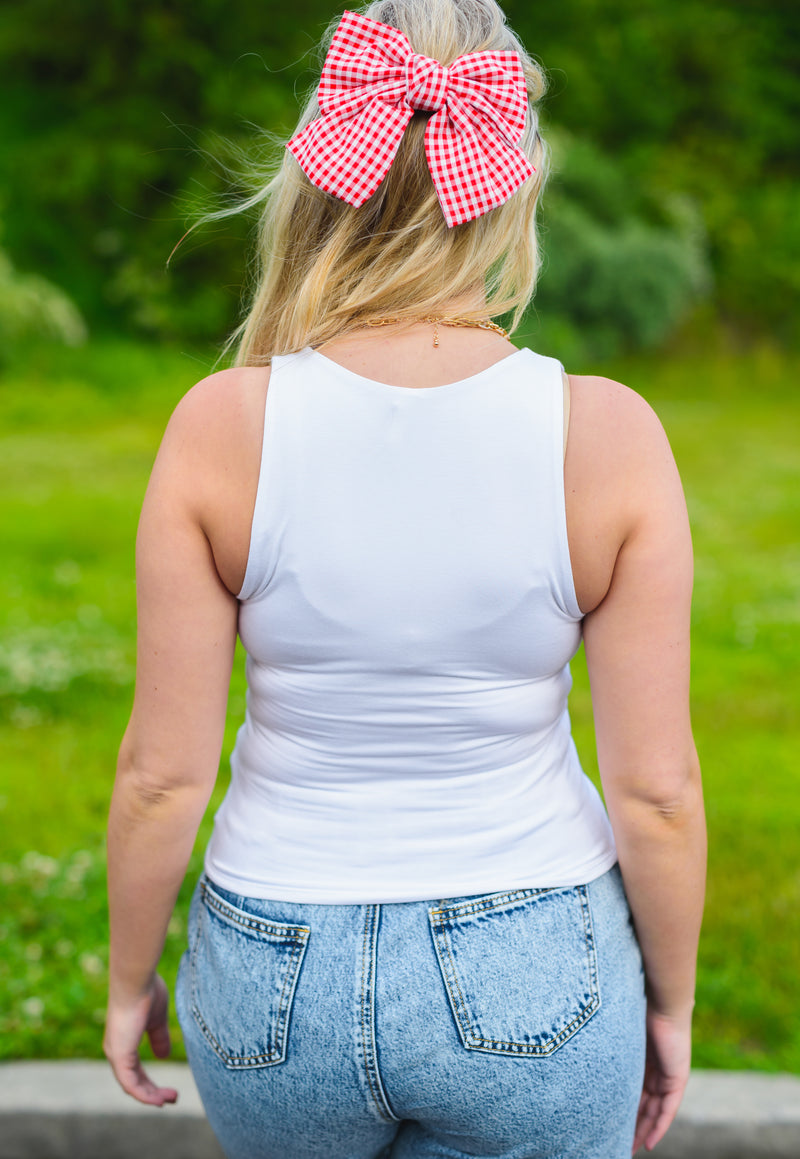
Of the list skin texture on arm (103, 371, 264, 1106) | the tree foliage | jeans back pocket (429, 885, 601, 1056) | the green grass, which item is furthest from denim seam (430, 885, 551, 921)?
the tree foliage

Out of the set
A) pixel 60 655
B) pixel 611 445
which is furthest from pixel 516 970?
pixel 60 655

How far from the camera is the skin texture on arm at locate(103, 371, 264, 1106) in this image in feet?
4.31

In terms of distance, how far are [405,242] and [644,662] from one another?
1.98ft

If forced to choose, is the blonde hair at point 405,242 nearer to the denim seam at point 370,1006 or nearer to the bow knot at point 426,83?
the bow knot at point 426,83

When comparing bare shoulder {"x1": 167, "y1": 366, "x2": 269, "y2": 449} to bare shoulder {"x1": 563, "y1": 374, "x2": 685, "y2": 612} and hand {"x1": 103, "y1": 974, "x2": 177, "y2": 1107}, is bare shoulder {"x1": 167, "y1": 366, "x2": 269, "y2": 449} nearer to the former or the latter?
bare shoulder {"x1": 563, "y1": 374, "x2": 685, "y2": 612}

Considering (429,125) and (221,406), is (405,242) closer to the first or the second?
(429,125)

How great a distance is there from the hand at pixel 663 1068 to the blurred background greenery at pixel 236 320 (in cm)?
128

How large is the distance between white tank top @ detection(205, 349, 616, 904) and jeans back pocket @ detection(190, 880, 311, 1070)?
0.15 feet

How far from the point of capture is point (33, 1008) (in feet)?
9.71

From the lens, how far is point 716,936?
3.37 metres

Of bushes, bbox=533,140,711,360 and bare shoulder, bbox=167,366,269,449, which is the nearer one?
bare shoulder, bbox=167,366,269,449

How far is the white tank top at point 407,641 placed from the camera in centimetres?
129

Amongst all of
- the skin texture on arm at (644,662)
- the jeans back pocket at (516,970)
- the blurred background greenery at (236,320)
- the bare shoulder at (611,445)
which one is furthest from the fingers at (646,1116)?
the blurred background greenery at (236,320)

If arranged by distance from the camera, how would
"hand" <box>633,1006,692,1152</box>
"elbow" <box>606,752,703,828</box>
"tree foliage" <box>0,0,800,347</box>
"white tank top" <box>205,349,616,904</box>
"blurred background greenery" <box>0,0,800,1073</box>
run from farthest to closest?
1. "tree foliage" <box>0,0,800,347</box>
2. "blurred background greenery" <box>0,0,800,1073</box>
3. "hand" <box>633,1006,692,1152</box>
4. "elbow" <box>606,752,703,828</box>
5. "white tank top" <box>205,349,616,904</box>
